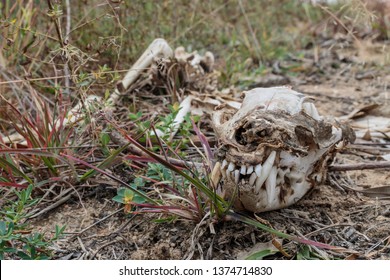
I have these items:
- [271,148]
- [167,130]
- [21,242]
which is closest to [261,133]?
[271,148]

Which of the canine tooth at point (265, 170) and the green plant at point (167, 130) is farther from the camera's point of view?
the green plant at point (167, 130)

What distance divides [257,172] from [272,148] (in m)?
0.09

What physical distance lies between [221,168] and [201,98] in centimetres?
103

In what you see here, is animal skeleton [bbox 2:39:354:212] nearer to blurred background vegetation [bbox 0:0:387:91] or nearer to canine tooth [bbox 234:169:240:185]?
canine tooth [bbox 234:169:240:185]

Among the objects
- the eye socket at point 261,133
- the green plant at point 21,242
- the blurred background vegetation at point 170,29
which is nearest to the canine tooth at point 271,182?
the eye socket at point 261,133

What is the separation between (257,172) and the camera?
1.73m

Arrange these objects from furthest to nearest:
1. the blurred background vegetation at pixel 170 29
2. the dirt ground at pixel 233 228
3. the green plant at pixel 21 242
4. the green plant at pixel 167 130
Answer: the blurred background vegetation at pixel 170 29, the green plant at pixel 167 130, the dirt ground at pixel 233 228, the green plant at pixel 21 242

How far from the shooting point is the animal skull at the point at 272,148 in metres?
1.75

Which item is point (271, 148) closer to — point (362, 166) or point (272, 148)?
point (272, 148)

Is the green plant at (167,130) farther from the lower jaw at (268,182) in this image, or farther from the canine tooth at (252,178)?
the canine tooth at (252,178)

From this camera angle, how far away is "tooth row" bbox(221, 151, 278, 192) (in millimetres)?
1733

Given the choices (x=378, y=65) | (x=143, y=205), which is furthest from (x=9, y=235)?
(x=378, y=65)

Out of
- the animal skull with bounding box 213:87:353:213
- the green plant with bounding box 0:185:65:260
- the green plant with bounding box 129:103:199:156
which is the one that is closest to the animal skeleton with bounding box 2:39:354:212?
the animal skull with bounding box 213:87:353:213

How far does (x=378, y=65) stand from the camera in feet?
12.2
